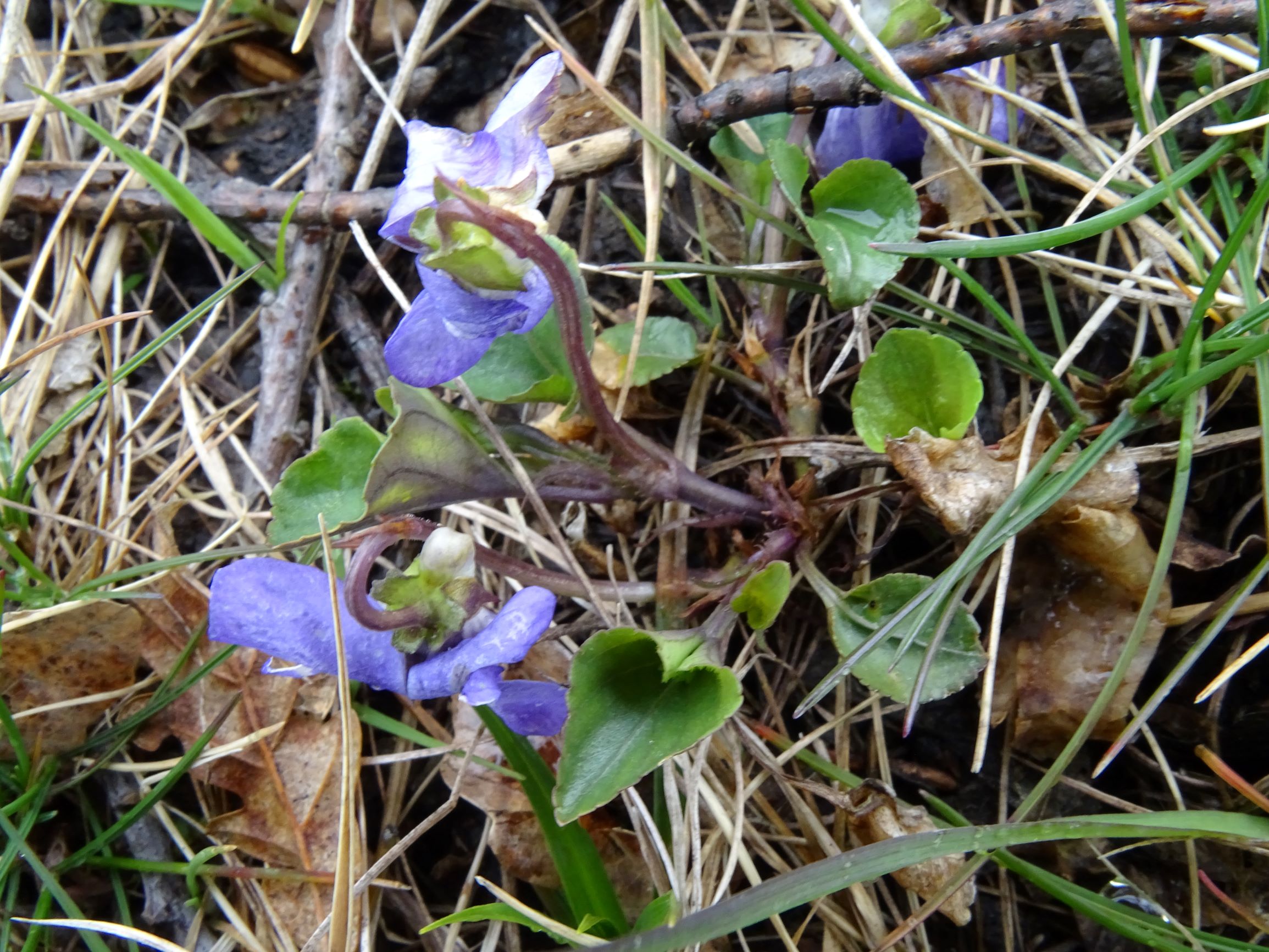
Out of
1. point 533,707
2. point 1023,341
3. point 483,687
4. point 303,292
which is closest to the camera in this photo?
point 483,687

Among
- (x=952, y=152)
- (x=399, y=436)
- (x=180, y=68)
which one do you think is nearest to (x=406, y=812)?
(x=399, y=436)

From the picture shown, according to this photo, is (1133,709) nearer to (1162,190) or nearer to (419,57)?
(1162,190)

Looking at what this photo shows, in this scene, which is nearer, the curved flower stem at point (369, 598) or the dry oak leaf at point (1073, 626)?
the curved flower stem at point (369, 598)

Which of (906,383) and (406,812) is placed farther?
(406,812)

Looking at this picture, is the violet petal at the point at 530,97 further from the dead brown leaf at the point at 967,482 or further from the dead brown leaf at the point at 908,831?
the dead brown leaf at the point at 908,831

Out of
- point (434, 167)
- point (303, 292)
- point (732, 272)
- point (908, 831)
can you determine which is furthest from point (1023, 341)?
point (303, 292)

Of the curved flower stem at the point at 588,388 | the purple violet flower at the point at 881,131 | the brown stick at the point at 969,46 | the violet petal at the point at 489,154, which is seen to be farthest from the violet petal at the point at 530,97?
the purple violet flower at the point at 881,131

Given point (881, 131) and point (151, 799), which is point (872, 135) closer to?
point (881, 131)
